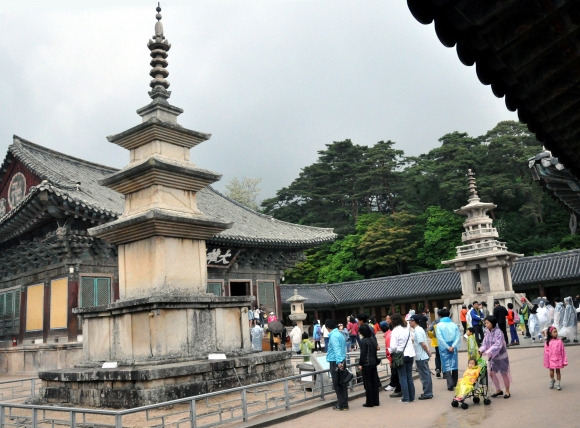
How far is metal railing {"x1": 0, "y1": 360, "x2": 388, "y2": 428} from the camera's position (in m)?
7.44

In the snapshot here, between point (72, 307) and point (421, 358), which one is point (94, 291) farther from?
point (421, 358)


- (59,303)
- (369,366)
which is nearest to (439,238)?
(59,303)

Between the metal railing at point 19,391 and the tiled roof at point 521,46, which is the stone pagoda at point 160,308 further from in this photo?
the tiled roof at point 521,46

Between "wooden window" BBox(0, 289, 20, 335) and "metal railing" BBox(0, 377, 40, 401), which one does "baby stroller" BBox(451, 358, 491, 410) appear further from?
"wooden window" BBox(0, 289, 20, 335)

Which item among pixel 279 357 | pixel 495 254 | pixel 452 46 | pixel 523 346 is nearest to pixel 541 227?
pixel 495 254

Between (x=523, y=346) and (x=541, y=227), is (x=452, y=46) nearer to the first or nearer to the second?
(x=523, y=346)

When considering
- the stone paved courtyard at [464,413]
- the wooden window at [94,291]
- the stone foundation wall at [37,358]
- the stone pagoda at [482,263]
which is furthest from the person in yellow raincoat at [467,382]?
the stone pagoda at [482,263]

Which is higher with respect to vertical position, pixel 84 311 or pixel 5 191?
pixel 5 191

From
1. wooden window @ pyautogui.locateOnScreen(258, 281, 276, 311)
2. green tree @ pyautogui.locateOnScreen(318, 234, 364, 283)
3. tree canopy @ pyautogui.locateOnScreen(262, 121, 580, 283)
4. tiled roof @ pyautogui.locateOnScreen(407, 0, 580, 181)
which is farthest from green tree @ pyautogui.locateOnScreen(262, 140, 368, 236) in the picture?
tiled roof @ pyautogui.locateOnScreen(407, 0, 580, 181)

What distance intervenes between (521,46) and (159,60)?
1068 cm

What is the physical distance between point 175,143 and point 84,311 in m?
4.25

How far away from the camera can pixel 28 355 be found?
739 inches

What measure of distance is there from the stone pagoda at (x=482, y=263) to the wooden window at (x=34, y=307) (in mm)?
22681

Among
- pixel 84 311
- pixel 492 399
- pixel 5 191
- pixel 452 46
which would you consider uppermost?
pixel 5 191
